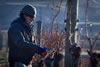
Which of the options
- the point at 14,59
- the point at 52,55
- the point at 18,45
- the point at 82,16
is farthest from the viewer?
the point at 82,16

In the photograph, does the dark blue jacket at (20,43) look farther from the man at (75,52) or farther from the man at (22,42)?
the man at (75,52)

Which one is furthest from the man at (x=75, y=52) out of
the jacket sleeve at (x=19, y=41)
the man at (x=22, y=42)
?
the jacket sleeve at (x=19, y=41)

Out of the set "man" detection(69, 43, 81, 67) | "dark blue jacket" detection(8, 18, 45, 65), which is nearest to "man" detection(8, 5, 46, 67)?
"dark blue jacket" detection(8, 18, 45, 65)

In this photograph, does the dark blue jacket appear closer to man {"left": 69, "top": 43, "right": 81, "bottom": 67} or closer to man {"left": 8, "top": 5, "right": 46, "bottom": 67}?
man {"left": 8, "top": 5, "right": 46, "bottom": 67}

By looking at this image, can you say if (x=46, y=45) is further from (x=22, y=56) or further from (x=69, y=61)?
(x=22, y=56)

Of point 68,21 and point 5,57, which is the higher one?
point 68,21

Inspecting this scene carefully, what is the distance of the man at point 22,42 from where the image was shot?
3164mm

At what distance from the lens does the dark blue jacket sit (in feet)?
10.3

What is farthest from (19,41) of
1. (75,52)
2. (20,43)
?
(75,52)

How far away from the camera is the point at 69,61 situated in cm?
525

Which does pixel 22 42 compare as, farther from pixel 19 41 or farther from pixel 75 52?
pixel 75 52

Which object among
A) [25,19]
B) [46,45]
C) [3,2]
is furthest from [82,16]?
[25,19]

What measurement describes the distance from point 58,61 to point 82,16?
16.9 m

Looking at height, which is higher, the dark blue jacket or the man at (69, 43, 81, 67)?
the dark blue jacket
